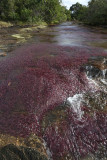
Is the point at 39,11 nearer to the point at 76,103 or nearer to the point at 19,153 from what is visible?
the point at 76,103

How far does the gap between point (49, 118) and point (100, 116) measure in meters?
1.70

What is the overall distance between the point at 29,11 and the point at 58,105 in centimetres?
3571

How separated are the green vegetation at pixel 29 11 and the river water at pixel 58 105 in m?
29.1

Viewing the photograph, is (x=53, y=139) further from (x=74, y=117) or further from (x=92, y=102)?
(x=92, y=102)

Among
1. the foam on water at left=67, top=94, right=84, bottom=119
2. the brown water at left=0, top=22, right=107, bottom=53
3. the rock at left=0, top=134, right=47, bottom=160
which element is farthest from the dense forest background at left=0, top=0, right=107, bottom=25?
the rock at left=0, top=134, right=47, bottom=160

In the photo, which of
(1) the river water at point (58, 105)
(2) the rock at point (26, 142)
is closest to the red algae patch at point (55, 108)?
(1) the river water at point (58, 105)

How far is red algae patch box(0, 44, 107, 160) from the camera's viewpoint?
388 cm

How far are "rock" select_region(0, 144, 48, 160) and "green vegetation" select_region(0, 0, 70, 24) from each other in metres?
33.3

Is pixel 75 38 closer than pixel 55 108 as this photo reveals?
No

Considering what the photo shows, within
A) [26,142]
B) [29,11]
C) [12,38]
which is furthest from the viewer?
[29,11]

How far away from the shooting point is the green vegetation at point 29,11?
1235 inches

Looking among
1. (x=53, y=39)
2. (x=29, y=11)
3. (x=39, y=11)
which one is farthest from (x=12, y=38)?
(x=39, y=11)

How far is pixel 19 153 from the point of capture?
3246 millimetres

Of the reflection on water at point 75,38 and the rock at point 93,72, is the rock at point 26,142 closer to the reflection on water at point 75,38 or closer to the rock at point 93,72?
the rock at point 93,72
